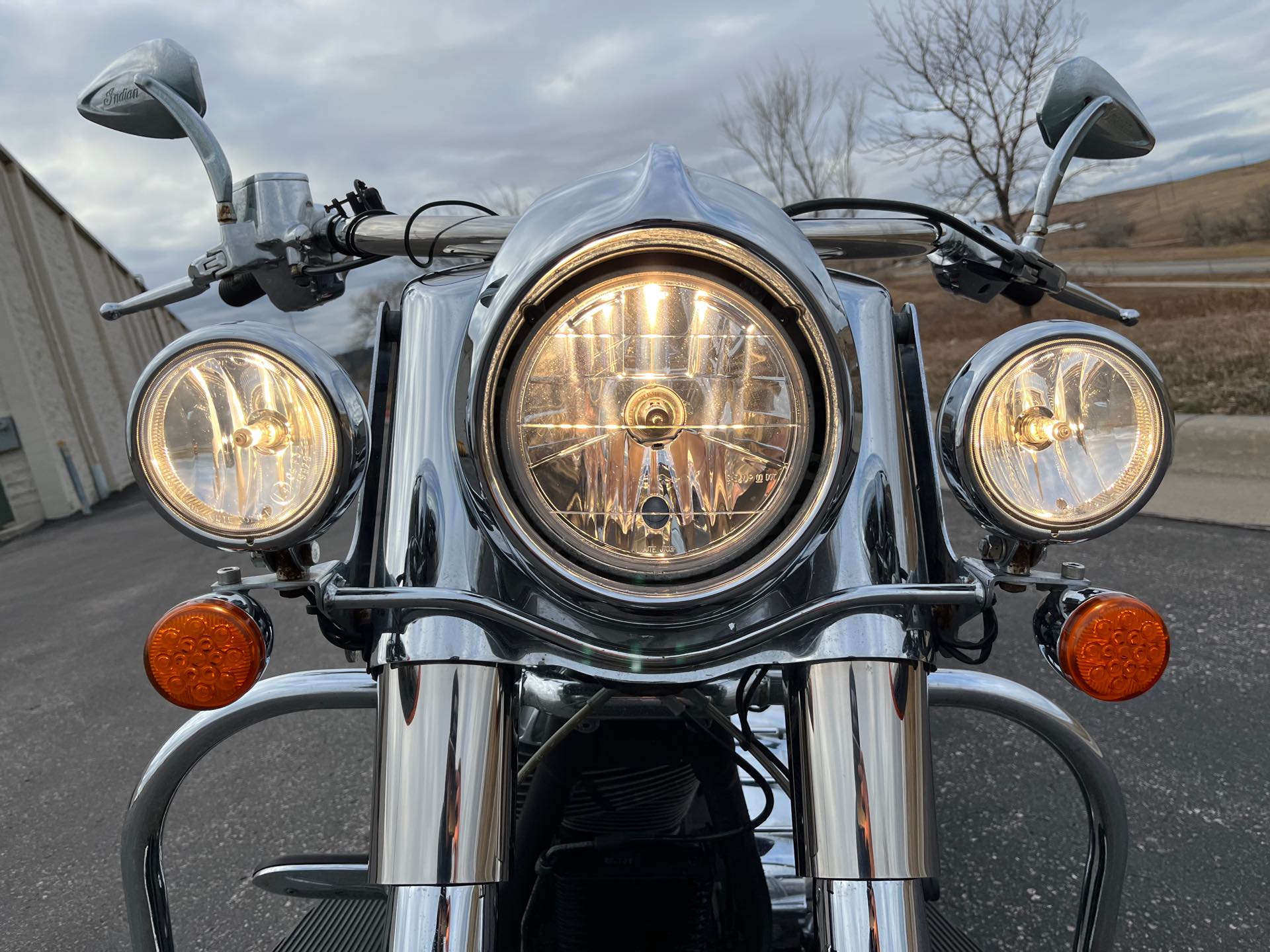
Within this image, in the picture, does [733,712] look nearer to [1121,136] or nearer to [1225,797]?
[1121,136]

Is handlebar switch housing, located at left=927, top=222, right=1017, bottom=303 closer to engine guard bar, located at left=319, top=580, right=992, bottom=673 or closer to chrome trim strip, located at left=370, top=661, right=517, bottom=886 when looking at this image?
engine guard bar, located at left=319, top=580, right=992, bottom=673

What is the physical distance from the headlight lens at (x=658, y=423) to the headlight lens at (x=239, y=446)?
0.92 feet

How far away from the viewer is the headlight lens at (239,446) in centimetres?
100

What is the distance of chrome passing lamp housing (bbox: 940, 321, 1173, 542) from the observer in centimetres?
99

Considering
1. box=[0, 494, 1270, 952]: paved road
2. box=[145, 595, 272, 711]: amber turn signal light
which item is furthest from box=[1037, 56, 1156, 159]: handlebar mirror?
box=[0, 494, 1270, 952]: paved road

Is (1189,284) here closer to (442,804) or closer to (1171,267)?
(1171,267)

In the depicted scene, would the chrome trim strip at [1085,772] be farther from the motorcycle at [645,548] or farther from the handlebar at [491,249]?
the handlebar at [491,249]

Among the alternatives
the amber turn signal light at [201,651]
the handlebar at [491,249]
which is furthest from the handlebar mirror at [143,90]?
the amber turn signal light at [201,651]

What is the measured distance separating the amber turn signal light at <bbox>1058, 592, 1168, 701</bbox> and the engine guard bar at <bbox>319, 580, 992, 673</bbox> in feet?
0.53

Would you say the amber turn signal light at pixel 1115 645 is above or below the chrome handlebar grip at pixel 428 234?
below

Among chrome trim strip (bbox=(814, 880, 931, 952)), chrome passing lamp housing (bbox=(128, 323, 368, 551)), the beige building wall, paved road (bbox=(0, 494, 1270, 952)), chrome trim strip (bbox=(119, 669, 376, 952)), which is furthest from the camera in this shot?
the beige building wall

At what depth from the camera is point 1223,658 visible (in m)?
3.20

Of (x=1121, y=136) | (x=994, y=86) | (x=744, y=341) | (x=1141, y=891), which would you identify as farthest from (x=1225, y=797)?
(x=994, y=86)

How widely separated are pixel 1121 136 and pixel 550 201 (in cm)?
111
